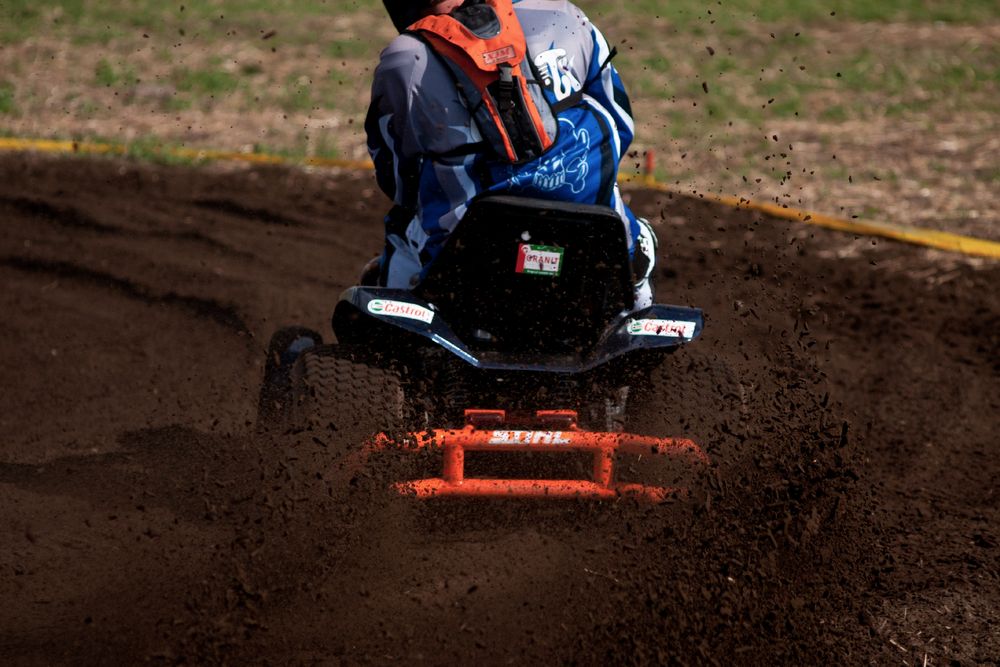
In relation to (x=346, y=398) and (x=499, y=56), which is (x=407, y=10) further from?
(x=346, y=398)

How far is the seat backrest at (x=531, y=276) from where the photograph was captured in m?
4.02

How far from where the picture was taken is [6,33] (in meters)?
12.4

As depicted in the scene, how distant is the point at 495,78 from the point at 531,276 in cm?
65

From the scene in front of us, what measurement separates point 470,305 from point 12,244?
15.0ft

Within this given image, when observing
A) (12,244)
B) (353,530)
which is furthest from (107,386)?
(353,530)

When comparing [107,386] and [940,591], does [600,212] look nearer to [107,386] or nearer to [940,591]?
[940,591]

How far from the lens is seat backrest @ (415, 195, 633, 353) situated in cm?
402

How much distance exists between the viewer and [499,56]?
4.05 meters

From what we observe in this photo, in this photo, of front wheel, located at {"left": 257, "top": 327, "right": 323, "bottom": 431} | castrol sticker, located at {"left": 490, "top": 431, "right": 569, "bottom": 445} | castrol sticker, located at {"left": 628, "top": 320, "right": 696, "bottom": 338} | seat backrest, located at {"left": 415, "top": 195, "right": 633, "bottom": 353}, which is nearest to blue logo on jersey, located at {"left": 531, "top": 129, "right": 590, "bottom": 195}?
seat backrest, located at {"left": 415, "top": 195, "right": 633, "bottom": 353}

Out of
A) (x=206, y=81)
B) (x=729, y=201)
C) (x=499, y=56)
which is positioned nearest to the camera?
(x=499, y=56)

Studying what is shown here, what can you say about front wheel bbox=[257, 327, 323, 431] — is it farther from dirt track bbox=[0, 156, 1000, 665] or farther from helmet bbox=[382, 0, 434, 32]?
helmet bbox=[382, 0, 434, 32]

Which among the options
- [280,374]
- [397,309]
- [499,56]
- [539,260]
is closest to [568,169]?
[539,260]

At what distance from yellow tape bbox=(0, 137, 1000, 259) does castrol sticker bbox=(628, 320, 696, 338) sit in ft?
9.72

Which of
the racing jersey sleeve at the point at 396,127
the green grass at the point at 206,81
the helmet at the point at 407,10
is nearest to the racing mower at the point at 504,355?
the racing jersey sleeve at the point at 396,127
